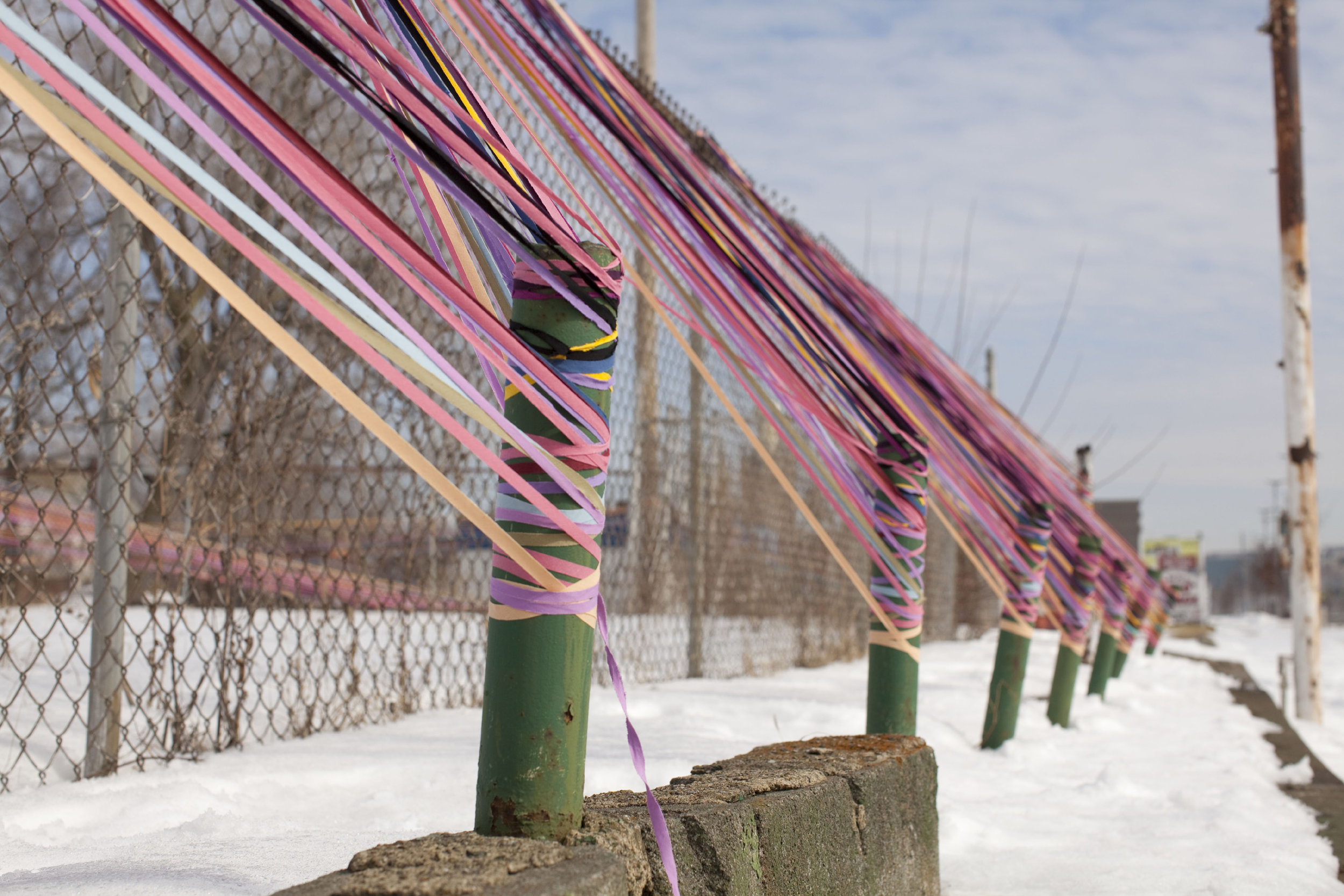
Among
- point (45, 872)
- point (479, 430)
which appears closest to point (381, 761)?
point (45, 872)

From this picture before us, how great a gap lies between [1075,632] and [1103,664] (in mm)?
1397

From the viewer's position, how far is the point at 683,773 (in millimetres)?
2439

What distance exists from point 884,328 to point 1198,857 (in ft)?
5.29

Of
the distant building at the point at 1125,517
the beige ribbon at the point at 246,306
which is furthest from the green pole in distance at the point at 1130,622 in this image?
the distant building at the point at 1125,517

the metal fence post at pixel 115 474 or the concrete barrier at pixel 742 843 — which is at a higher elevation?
the metal fence post at pixel 115 474

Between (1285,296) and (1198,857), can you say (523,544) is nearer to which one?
(1198,857)

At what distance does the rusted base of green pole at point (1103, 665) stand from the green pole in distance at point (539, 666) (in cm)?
483

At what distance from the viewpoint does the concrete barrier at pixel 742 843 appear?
0.98 m

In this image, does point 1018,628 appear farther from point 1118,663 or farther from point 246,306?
point 1118,663

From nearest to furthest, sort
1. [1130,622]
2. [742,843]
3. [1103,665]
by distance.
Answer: [742,843] → [1103,665] → [1130,622]

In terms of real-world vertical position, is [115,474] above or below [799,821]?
above

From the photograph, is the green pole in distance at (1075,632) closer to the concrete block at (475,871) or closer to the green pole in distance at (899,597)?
the green pole in distance at (899,597)

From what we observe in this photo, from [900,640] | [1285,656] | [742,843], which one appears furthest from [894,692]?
[1285,656]

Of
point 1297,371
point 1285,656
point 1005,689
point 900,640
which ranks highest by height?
point 1297,371
